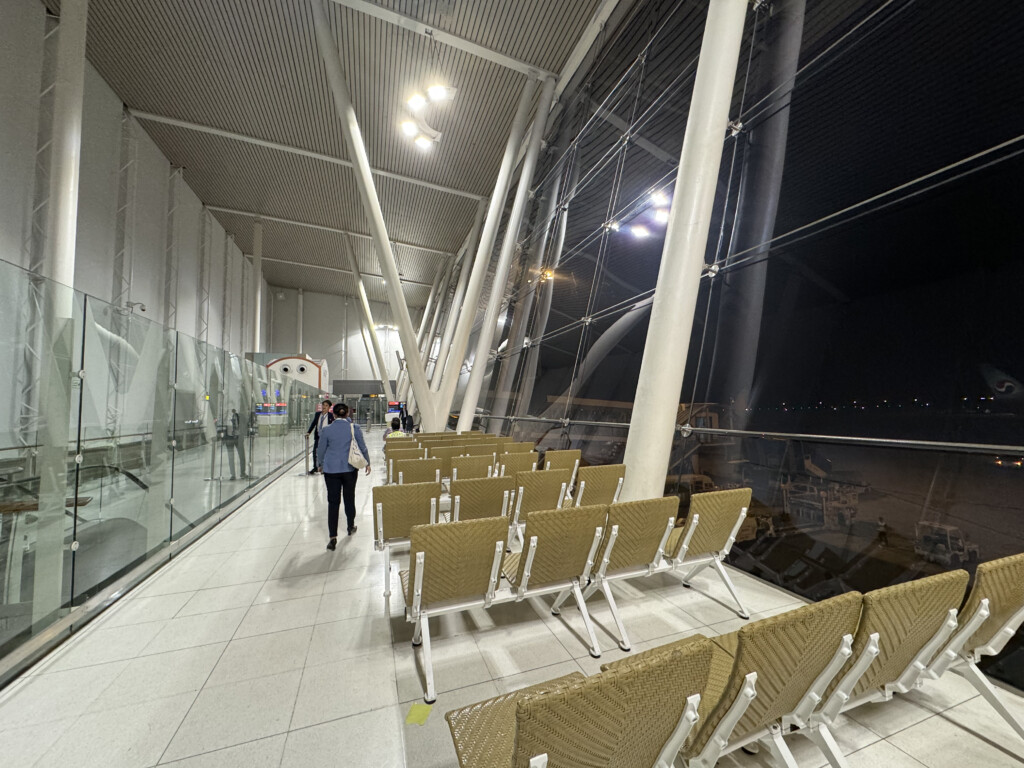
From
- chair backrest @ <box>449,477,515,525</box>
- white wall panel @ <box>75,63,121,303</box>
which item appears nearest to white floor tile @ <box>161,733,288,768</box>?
chair backrest @ <box>449,477,515,525</box>

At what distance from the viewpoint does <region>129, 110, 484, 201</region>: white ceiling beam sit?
11.1 m

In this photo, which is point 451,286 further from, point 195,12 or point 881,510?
point 881,510

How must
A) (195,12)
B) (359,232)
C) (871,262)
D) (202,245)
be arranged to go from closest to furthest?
(871,262) < (195,12) < (202,245) < (359,232)

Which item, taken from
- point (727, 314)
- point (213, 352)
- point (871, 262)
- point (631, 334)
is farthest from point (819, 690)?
point (213, 352)

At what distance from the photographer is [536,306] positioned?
9891 millimetres

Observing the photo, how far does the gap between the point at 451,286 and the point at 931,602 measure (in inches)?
866

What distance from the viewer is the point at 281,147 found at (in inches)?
488

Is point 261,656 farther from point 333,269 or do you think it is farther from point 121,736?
point 333,269

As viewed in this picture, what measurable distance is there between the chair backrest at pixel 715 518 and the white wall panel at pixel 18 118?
435 inches

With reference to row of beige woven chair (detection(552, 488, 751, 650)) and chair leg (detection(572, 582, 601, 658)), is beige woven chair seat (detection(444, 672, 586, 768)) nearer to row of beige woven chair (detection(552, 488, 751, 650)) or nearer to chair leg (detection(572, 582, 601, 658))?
chair leg (detection(572, 582, 601, 658))

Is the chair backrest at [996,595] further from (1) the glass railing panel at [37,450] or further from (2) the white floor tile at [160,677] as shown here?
(1) the glass railing panel at [37,450]

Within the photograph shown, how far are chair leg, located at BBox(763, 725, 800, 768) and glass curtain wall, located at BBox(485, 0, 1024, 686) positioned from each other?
1.76 metres

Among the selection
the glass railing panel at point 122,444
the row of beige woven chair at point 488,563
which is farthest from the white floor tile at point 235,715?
the glass railing panel at point 122,444

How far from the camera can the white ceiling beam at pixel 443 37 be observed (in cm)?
811
